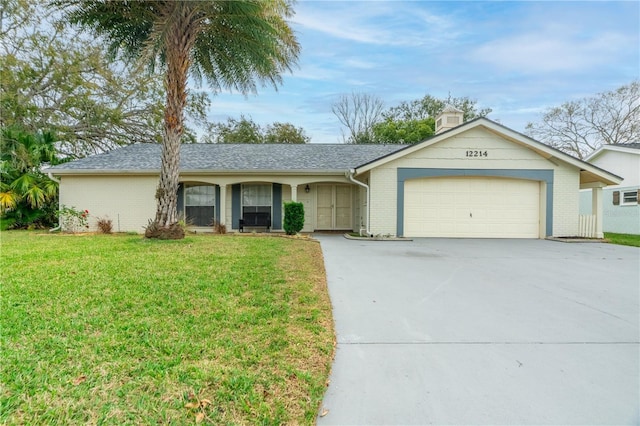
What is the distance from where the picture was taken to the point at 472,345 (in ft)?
10.3

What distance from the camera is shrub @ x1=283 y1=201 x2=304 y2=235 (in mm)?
11500

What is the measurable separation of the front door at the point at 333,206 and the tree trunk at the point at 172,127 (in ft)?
22.4

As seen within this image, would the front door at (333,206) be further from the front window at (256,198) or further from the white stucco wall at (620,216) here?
the white stucco wall at (620,216)

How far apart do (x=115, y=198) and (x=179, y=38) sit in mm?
7513

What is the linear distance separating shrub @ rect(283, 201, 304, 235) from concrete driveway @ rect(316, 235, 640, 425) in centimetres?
536

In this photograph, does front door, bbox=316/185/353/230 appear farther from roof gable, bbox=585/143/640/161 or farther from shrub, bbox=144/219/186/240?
roof gable, bbox=585/143/640/161

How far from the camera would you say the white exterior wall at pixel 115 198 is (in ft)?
42.8

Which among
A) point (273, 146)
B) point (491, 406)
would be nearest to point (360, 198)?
point (273, 146)

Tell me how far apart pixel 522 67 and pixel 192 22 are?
52.6ft

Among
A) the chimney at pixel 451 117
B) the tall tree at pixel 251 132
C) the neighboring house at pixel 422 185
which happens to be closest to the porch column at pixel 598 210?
the neighboring house at pixel 422 185

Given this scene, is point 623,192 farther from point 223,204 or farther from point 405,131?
point 223,204

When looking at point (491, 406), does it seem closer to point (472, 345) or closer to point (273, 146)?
point (472, 345)

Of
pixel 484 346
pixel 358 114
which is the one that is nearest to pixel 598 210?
pixel 484 346

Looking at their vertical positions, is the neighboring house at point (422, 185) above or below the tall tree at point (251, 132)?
below
